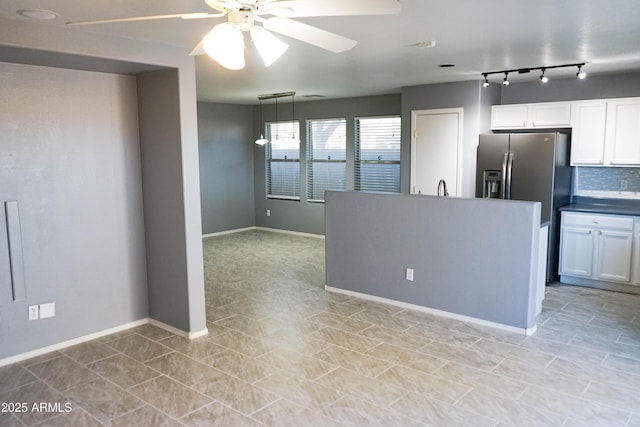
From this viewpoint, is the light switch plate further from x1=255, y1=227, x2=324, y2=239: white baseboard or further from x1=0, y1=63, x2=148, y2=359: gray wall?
x1=255, y1=227, x2=324, y2=239: white baseboard

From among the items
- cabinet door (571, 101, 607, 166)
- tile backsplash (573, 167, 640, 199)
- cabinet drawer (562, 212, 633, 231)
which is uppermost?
cabinet door (571, 101, 607, 166)

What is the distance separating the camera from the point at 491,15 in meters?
3.09

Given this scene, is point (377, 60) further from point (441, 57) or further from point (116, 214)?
point (116, 214)

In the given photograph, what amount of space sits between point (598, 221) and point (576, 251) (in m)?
0.41

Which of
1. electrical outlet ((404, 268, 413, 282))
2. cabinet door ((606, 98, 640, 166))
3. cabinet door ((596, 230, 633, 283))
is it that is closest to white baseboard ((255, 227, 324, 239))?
electrical outlet ((404, 268, 413, 282))

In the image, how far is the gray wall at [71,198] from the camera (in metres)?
3.64

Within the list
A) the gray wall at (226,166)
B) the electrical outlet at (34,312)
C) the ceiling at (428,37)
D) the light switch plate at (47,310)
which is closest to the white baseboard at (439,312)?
the ceiling at (428,37)

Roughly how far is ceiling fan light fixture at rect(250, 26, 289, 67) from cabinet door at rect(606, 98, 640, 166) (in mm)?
4711

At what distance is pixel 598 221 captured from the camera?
5410 millimetres

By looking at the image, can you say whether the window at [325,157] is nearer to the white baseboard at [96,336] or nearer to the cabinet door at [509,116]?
the cabinet door at [509,116]

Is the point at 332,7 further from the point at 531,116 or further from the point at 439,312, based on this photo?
the point at 531,116

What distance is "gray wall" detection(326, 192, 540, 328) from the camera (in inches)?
165

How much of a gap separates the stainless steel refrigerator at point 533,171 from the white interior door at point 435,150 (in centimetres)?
37

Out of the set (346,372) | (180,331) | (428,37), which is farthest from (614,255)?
(180,331)
